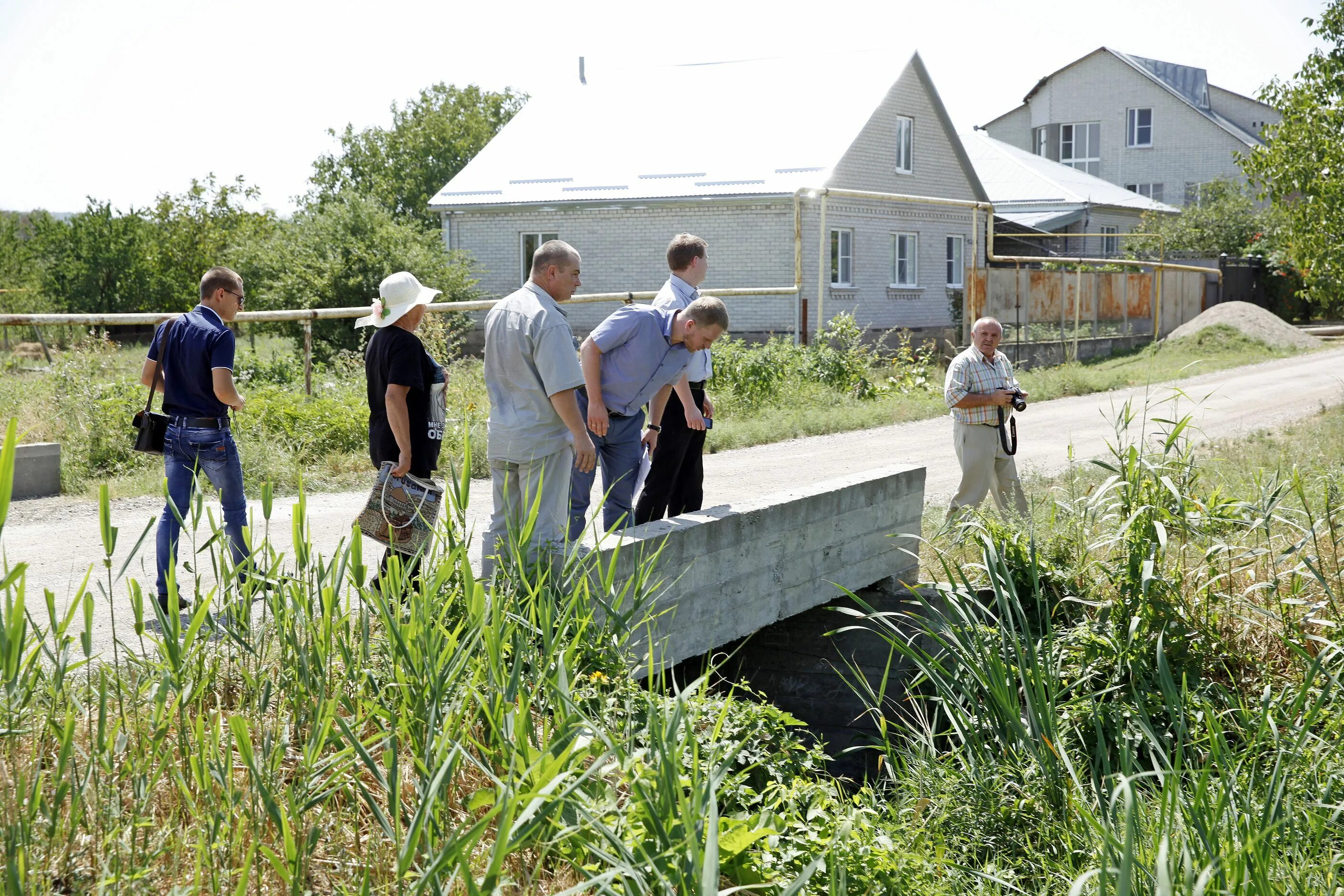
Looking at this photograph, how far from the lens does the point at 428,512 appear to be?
5.31m

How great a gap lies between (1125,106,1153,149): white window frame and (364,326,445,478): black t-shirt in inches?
1929

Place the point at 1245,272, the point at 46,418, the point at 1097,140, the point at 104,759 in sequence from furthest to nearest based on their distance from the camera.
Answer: the point at 1097,140 → the point at 1245,272 → the point at 46,418 → the point at 104,759

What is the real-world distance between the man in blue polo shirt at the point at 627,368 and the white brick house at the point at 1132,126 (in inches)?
1798

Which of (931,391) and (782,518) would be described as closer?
(782,518)

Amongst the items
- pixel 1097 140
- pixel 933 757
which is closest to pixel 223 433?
pixel 933 757

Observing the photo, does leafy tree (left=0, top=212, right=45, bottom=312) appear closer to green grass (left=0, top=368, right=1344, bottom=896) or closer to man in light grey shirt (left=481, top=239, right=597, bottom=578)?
man in light grey shirt (left=481, top=239, right=597, bottom=578)

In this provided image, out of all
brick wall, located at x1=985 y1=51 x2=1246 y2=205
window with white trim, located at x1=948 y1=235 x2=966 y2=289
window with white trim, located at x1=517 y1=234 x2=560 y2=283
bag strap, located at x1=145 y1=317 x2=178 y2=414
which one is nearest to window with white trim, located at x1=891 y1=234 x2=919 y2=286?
window with white trim, located at x1=948 y1=235 x2=966 y2=289

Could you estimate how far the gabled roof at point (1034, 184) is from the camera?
38625mm

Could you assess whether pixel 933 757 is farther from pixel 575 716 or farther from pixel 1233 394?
pixel 1233 394

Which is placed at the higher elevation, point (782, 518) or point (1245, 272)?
point (1245, 272)

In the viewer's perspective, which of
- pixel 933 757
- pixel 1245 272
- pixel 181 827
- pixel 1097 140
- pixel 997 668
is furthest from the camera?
pixel 1097 140

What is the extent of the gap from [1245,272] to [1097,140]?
14417mm

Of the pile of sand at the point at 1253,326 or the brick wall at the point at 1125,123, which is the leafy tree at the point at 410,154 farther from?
the pile of sand at the point at 1253,326

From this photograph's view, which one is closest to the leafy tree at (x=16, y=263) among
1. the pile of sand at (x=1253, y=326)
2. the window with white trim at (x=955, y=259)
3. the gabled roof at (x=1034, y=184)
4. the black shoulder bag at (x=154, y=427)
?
the window with white trim at (x=955, y=259)
